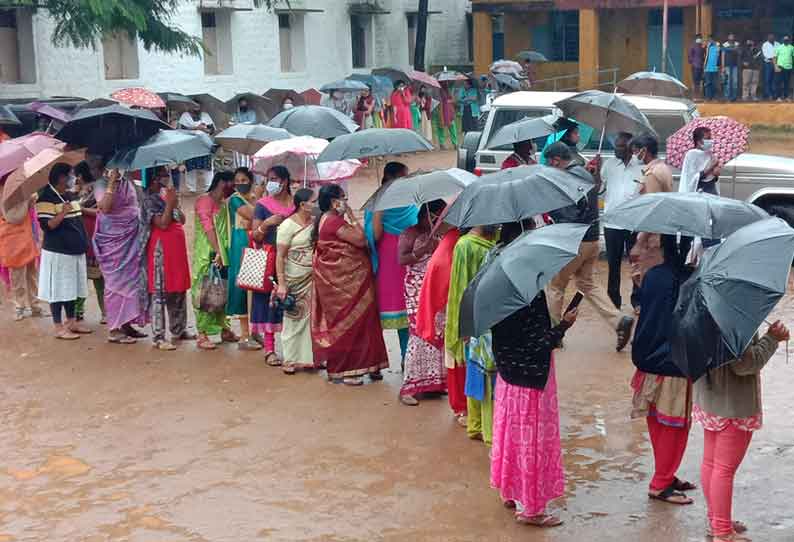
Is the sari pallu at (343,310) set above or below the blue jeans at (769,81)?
below

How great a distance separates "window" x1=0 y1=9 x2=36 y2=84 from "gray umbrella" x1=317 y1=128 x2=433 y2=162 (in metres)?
13.7

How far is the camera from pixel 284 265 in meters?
8.45

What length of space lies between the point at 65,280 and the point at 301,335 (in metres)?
2.40

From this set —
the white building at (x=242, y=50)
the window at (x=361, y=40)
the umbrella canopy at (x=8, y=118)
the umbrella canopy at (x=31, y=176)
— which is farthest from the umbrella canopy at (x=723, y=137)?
the window at (x=361, y=40)

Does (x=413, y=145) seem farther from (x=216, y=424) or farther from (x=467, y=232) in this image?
(x=216, y=424)

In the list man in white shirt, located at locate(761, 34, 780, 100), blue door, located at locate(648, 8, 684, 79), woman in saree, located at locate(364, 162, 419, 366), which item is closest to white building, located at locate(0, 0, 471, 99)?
blue door, located at locate(648, 8, 684, 79)

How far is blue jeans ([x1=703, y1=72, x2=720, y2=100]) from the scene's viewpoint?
28.2 meters

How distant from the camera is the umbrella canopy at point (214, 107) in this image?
2128 centimetres

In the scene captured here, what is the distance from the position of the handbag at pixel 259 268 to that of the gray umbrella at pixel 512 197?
2.61 m

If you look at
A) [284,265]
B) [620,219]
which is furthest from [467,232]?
[284,265]

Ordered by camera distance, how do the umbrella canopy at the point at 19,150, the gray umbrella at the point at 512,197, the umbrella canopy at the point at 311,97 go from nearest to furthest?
the gray umbrella at the point at 512,197, the umbrella canopy at the point at 19,150, the umbrella canopy at the point at 311,97

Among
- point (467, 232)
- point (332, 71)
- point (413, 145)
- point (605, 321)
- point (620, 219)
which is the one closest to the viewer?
point (620, 219)

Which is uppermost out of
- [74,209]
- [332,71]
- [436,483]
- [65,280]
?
[332,71]

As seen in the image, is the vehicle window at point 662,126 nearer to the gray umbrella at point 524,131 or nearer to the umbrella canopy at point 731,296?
the gray umbrella at point 524,131
